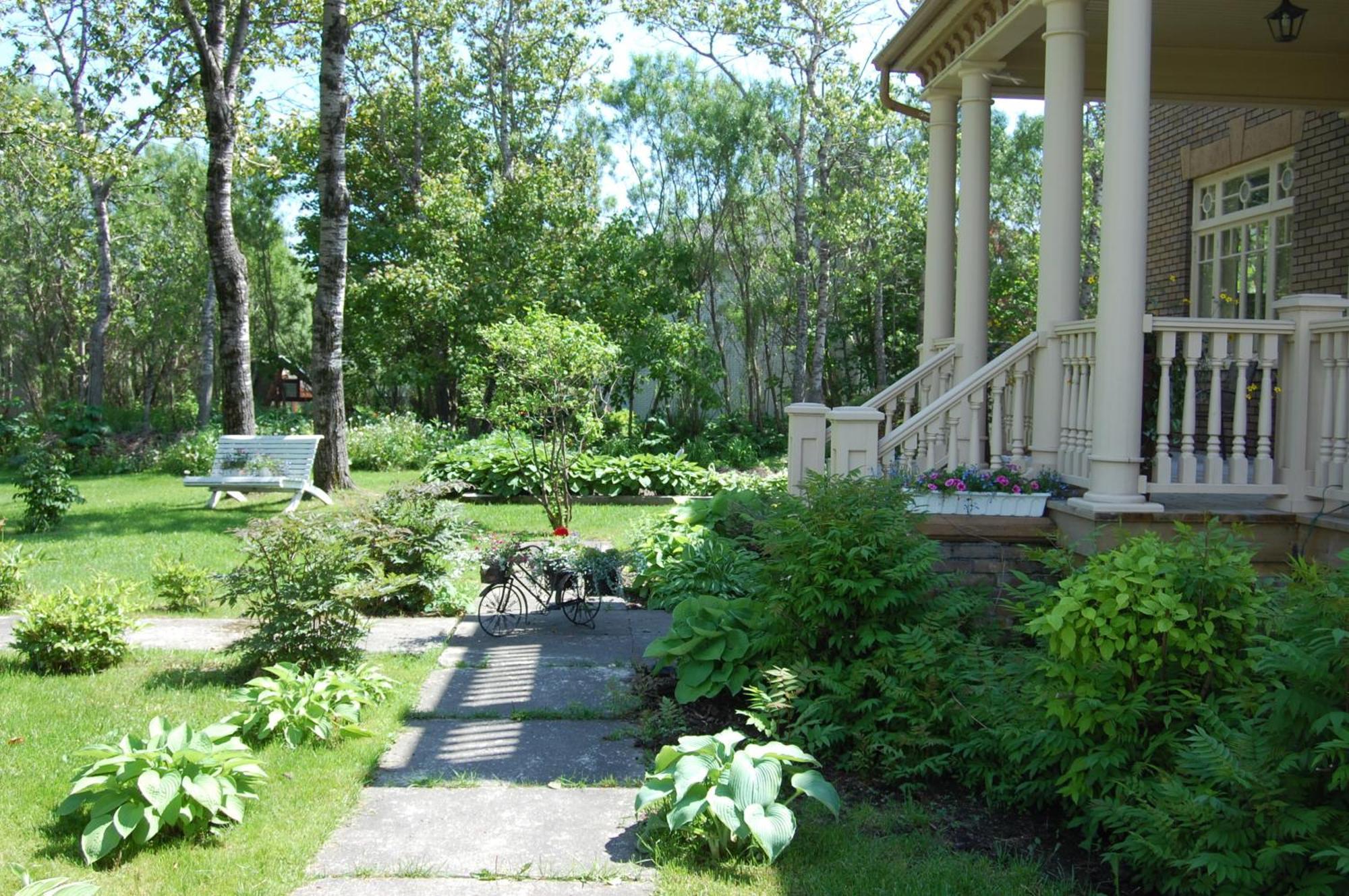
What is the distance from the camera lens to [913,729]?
4352 mm

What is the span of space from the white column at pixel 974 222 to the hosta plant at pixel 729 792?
183 inches

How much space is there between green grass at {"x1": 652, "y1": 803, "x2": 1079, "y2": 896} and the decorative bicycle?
3.20 meters

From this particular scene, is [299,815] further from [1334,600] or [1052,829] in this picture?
[1334,600]

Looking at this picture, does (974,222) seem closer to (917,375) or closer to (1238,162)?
(917,375)

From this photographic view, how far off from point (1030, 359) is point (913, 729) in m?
3.07

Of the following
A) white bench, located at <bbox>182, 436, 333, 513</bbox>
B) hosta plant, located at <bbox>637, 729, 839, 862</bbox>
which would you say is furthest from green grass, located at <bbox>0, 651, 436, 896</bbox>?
white bench, located at <bbox>182, 436, 333, 513</bbox>

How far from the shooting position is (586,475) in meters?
13.6

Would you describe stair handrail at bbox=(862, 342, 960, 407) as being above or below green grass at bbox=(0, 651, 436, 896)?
above

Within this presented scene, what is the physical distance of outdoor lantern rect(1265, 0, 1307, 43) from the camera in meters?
6.70

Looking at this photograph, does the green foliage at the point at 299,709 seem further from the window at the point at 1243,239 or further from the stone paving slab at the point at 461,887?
the window at the point at 1243,239

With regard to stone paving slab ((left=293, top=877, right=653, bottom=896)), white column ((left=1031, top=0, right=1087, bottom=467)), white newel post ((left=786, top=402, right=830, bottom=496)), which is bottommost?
stone paving slab ((left=293, top=877, right=653, bottom=896))

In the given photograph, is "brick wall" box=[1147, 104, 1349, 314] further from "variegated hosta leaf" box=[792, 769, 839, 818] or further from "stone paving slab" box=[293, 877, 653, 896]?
"stone paving slab" box=[293, 877, 653, 896]

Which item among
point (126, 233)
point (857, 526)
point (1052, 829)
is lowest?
point (1052, 829)

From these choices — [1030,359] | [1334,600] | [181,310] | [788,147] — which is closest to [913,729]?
[1334,600]
